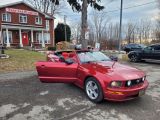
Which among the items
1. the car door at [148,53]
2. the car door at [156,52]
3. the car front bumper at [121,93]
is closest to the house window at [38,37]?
the car door at [148,53]

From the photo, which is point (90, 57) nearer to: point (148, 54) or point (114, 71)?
point (114, 71)

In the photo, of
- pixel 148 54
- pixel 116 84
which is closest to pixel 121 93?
pixel 116 84

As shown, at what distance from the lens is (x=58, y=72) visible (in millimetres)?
6539

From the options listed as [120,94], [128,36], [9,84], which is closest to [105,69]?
[120,94]

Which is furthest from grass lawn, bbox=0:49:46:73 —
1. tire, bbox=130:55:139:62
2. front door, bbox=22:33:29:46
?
front door, bbox=22:33:29:46

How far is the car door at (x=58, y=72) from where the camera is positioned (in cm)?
641

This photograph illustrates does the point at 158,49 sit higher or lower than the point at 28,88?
higher

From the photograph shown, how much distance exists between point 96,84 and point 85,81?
0.58 meters

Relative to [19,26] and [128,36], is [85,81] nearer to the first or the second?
[19,26]

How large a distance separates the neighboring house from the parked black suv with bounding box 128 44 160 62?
20979 mm

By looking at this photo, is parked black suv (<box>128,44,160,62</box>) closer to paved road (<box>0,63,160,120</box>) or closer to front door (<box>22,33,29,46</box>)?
paved road (<box>0,63,160,120</box>)

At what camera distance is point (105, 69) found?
18.7ft

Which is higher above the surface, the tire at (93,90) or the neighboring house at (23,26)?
the neighboring house at (23,26)

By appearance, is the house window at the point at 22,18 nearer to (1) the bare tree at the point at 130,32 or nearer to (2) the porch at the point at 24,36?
(2) the porch at the point at 24,36
